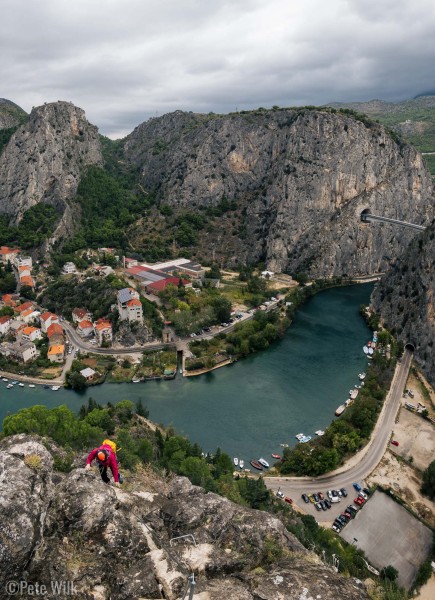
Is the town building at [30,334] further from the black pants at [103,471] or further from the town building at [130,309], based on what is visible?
the black pants at [103,471]

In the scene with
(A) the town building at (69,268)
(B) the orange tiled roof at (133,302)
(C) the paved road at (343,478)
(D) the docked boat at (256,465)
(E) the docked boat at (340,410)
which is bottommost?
(C) the paved road at (343,478)

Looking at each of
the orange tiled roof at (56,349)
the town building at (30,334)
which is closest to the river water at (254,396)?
the orange tiled roof at (56,349)

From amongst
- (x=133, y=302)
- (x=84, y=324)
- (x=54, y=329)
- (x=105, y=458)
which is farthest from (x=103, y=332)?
(x=105, y=458)

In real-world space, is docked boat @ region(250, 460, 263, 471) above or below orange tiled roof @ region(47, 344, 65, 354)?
below

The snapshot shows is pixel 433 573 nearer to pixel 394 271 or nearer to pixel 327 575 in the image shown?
pixel 327 575

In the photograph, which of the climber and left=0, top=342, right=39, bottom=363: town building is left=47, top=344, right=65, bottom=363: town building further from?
the climber

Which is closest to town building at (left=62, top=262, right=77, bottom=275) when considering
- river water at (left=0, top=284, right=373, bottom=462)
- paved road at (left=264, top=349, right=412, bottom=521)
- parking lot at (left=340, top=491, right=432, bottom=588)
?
river water at (left=0, top=284, right=373, bottom=462)
